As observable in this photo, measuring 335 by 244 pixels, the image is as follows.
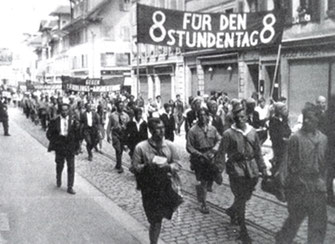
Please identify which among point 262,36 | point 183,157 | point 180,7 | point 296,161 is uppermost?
point 180,7

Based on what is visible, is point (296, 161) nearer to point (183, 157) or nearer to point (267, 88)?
point (183, 157)

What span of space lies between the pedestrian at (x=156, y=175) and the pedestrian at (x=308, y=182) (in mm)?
1244

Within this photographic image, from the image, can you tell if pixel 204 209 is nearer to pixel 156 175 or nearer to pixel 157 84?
pixel 156 175

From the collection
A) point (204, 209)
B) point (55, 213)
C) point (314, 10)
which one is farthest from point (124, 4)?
point (204, 209)

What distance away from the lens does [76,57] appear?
2338 inches

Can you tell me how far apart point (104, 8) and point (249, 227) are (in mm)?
48526

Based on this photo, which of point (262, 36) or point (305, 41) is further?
point (305, 41)

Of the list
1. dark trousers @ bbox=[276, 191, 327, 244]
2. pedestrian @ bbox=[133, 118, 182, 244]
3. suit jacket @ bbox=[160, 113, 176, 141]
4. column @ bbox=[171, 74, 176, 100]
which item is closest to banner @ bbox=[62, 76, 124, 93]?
column @ bbox=[171, 74, 176, 100]

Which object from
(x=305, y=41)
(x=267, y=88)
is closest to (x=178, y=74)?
(x=267, y=88)

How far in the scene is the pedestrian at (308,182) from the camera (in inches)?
226

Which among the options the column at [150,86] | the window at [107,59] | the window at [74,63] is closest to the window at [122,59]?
the window at [107,59]

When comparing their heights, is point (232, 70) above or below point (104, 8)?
below

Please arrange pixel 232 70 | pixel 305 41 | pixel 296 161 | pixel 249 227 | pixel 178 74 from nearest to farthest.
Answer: pixel 296 161 → pixel 249 227 → pixel 305 41 → pixel 232 70 → pixel 178 74

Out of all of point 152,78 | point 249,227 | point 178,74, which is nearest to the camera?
point 249,227
